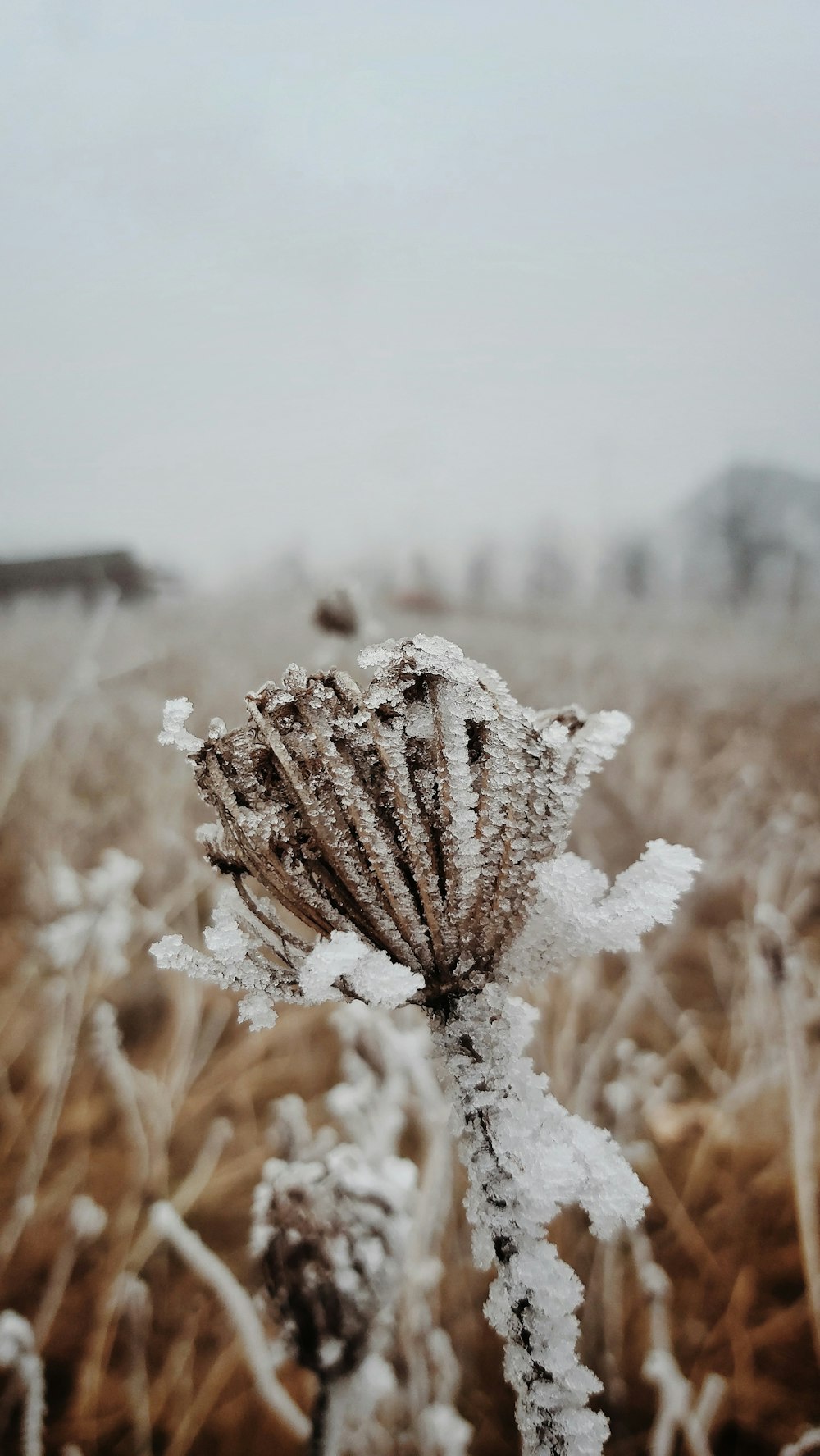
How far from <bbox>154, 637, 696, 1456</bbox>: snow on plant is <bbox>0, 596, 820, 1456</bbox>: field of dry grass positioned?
0.35 metres

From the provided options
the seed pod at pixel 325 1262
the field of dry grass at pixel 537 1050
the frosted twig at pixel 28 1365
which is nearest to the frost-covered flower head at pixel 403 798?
the seed pod at pixel 325 1262

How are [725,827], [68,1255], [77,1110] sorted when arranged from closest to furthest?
[68,1255] < [77,1110] < [725,827]

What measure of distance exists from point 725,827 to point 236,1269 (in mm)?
1044

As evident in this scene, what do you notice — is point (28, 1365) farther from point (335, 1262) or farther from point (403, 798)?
point (403, 798)

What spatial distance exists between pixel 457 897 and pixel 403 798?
1.3 inches

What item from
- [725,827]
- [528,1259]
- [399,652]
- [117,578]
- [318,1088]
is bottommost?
[318,1088]

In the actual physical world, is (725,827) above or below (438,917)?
below

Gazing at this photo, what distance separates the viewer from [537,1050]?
2.85 ft

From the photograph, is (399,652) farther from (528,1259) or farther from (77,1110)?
(77,1110)

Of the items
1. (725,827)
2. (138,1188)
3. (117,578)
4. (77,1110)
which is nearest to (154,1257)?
(138,1188)

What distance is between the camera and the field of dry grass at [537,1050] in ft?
2.35

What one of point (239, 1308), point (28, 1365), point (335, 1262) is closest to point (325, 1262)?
point (335, 1262)

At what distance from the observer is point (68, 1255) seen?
31.0 inches

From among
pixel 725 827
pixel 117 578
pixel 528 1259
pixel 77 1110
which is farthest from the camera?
pixel 117 578
